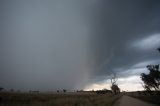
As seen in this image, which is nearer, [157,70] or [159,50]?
[159,50]

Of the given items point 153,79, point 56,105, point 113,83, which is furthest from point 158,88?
point 56,105

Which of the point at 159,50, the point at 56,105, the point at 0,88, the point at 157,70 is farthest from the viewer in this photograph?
the point at 0,88

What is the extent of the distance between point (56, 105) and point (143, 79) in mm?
61131

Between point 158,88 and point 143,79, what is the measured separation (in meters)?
7.86

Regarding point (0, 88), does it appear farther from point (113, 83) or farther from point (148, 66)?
point (148, 66)

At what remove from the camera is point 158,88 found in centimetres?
6925

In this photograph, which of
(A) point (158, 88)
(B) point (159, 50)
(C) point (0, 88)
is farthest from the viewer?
(C) point (0, 88)

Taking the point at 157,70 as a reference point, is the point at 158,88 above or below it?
below

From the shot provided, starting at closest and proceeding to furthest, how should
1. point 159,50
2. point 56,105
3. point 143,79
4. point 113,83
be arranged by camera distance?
point 56,105 → point 159,50 → point 143,79 → point 113,83

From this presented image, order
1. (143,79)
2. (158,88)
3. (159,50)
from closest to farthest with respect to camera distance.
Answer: (159,50), (158,88), (143,79)

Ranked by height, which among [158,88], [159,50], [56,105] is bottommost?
[56,105]

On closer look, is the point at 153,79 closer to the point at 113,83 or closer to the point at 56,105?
the point at 113,83

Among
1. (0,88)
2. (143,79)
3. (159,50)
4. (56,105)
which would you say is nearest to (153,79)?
(143,79)

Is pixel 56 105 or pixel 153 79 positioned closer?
pixel 56 105
